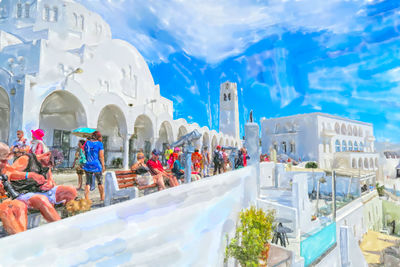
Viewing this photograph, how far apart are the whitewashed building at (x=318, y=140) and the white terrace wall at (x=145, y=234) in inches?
1249

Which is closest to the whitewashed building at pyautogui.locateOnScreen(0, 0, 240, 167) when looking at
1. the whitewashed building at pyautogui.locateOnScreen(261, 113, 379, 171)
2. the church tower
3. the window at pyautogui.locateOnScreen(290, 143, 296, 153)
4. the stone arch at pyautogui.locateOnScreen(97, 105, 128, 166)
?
the stone arch at pyautogui.locateOnScreen(97, 105, 128, 166)

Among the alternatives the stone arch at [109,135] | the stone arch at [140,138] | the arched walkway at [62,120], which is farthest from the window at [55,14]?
the stone arch at [140,138]

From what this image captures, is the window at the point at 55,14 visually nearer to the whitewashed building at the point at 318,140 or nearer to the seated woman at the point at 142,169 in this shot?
the seated woman at the point at 142,169

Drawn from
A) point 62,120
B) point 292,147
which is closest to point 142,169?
point 62,120

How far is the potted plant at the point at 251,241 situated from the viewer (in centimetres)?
448

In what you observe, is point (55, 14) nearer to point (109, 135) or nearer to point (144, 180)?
point (109, 135)

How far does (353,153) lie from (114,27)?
34.9 m

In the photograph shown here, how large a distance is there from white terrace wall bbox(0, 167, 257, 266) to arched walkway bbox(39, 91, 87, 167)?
29.0ft

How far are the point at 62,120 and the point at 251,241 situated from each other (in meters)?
12.4

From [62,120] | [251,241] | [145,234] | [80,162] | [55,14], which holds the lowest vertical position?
[251,241]

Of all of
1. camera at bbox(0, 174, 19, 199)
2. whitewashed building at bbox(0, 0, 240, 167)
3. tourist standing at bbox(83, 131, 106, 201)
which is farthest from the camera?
whitewashed building at bbox(0, 0, 240, 167)

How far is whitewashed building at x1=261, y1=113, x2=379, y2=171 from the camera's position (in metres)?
33.0

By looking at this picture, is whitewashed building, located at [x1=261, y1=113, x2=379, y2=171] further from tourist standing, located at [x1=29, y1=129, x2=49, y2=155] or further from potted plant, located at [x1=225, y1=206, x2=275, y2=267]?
tourist standing, located at [x1=29, y1=129, x2=49, y2=155]

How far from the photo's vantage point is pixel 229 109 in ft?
131
